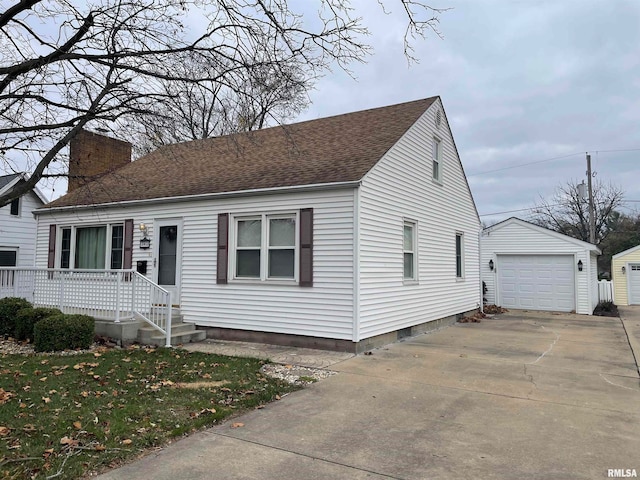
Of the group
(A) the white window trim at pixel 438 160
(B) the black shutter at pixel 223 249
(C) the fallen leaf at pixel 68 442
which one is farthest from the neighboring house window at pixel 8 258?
(C) the fallen leaf at pixel 68 442

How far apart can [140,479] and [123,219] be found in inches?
357

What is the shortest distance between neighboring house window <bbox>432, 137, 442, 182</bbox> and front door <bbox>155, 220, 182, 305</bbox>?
22.7 ft

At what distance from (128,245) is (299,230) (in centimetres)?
496

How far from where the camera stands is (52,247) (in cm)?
1224

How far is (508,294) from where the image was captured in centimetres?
1756

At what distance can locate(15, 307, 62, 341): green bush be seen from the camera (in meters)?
9.04

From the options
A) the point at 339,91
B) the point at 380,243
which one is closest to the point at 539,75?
the point at 380,243

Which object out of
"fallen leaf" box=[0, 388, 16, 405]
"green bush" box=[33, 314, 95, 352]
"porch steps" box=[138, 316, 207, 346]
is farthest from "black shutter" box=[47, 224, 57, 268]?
"fallen leaf" box=[0, 388, 16, 405]

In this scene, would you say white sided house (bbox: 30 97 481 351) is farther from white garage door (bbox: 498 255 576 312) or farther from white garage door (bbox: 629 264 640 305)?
white garage door (bbox: 629 264 640 305)

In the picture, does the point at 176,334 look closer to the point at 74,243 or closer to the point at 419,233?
the point at 74,243

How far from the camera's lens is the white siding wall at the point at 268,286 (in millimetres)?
8227

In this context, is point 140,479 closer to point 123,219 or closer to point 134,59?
point 134,59

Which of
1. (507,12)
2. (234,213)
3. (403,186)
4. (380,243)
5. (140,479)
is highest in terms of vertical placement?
(507,12)

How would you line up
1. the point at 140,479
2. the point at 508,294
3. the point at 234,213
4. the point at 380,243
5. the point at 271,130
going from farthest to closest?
the point at 508,294 < the point at 271,130 < the point at 234,213 < the point at 380,243 < the point at 140,479
